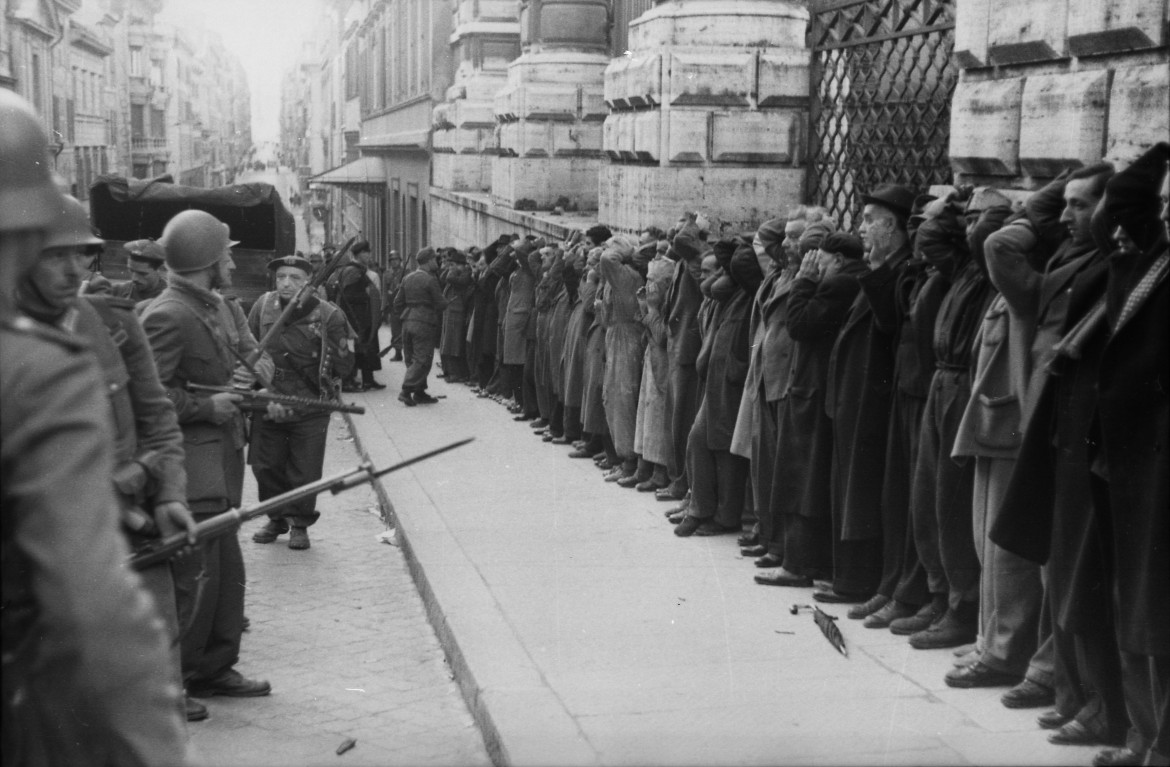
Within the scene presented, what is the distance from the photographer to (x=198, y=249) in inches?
238

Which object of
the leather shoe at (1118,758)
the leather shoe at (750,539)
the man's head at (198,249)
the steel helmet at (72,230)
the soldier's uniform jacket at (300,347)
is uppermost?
the steel helmet at (72,230)

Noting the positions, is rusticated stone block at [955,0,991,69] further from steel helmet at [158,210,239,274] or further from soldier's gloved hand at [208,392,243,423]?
soldier's gloved hand at [208,392,243,423]

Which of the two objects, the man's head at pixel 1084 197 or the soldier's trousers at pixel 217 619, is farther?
the soldier's trousers at pixel 217 619

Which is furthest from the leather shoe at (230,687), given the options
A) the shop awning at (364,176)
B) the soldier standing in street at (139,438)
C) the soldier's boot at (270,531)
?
the shop awning at (364,176)

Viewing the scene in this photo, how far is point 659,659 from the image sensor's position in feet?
19.9

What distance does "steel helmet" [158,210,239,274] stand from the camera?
19.8ft

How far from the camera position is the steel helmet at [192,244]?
6.04m

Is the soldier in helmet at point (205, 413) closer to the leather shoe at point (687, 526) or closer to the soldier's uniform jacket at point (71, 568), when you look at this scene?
the leather shoe at point (687, 526)

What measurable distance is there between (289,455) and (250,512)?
536 cm

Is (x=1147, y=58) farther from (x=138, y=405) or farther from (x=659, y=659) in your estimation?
(x=138, y=405)

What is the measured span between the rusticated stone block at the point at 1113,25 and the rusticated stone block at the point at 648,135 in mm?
5946

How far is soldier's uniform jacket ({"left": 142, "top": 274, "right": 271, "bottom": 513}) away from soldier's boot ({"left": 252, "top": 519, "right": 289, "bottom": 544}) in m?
3.16

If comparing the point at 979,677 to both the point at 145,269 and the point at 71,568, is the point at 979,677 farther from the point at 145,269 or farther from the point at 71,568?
the point at 145,269

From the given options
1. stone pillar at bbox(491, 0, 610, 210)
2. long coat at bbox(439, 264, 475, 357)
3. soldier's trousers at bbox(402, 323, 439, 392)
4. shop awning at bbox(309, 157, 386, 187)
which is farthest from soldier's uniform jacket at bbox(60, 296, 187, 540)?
shop awning at bbox(309, 157, 386, 187)
